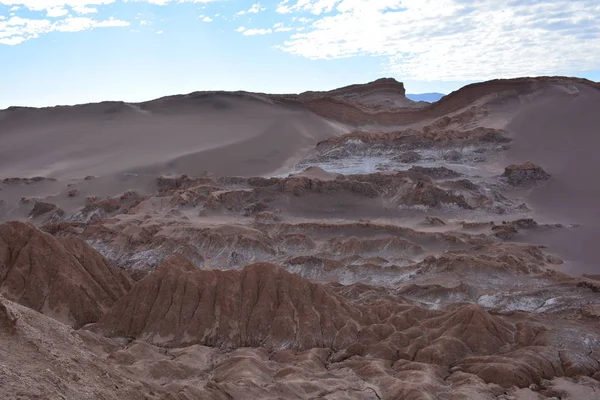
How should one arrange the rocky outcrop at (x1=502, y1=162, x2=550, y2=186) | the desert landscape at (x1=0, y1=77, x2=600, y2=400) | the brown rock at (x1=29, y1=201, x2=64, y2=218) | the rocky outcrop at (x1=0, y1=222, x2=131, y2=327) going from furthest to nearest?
the brown rock at (x1=29, y1=201, x2=64, y2=218)
the rocky outcrop at (x1=502, y1=162, x2=550, y2=186)
the rocky outcrop at (x1=0, y1=222, x2=131, y2=327)
the desert landscape at (x1=0, y1=77, x2=600, y2=400)

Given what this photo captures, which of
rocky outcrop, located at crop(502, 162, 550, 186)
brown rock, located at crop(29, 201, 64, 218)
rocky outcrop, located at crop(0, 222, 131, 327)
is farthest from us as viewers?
brown rock, located at crop(29, 201, 64, 218)

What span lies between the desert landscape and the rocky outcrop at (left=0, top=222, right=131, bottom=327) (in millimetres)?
90

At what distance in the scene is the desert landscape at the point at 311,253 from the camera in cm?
2003

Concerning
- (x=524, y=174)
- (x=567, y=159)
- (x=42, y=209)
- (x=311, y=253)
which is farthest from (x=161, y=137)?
(x=567, y=159)

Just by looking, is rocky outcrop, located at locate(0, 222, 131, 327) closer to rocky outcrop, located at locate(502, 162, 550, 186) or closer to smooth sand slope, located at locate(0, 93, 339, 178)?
smooth sand slope, located at locate(0, 93, 339, 178)

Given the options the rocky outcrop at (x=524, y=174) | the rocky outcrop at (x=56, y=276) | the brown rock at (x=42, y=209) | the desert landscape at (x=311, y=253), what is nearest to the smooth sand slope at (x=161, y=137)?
the desert landscape at (x=311, y=253)

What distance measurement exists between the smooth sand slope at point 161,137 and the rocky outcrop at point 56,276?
32.3 m

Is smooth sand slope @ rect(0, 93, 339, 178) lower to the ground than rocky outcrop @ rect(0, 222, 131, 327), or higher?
higher

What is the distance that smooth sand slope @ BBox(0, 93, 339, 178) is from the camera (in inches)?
2571

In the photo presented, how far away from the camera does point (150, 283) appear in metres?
25.8

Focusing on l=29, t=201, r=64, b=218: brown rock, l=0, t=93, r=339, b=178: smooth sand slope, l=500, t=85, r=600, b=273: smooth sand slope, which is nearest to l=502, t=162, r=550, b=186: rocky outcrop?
l=500, t=85, r=600, b=273: smooth sand slope

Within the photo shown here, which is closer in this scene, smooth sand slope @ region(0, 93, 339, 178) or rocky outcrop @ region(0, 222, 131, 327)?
rocky outcrop @ region(0, 222, 131, 327)

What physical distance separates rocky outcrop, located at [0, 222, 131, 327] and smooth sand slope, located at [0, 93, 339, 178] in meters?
32.3

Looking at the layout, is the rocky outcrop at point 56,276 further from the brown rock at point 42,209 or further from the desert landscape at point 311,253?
the brown rock at point 42,209
